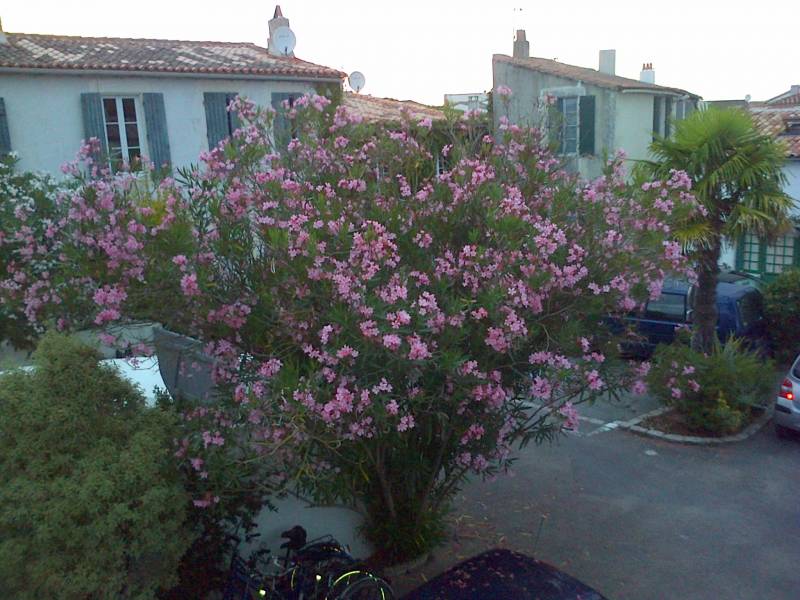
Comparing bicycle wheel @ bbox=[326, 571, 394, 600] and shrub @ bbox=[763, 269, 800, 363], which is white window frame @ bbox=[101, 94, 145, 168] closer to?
bicycle wheel @ bbox=[326, 571, 394, 600]

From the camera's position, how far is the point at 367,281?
479cm

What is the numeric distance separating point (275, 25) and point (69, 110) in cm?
674

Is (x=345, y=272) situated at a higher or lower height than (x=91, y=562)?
higher

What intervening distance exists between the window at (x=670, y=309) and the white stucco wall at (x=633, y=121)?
7.68 metres

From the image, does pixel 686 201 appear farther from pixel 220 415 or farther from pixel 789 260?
pixel 789 260

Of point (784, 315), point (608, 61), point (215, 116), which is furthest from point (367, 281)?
point (608, 61)

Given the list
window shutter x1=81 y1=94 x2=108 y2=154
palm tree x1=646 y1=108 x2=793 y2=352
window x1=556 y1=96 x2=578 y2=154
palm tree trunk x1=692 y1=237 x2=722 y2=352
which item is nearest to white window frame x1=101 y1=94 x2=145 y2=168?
window shutter x1=81 y1=94 x2=108 y2=154

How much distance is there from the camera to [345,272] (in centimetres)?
466

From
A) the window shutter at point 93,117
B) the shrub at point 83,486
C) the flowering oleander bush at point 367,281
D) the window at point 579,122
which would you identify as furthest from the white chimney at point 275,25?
the shrub at point 83,486

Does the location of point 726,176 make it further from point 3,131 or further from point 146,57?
point 3,131

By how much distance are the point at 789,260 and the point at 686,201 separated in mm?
13440

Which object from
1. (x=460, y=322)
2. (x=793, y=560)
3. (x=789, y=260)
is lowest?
(x=793, y=560)

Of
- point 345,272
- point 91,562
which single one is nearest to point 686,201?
point 345,272

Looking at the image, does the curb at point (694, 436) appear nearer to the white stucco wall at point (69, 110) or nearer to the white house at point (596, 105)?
the white stucco wall at point (69, 110)
